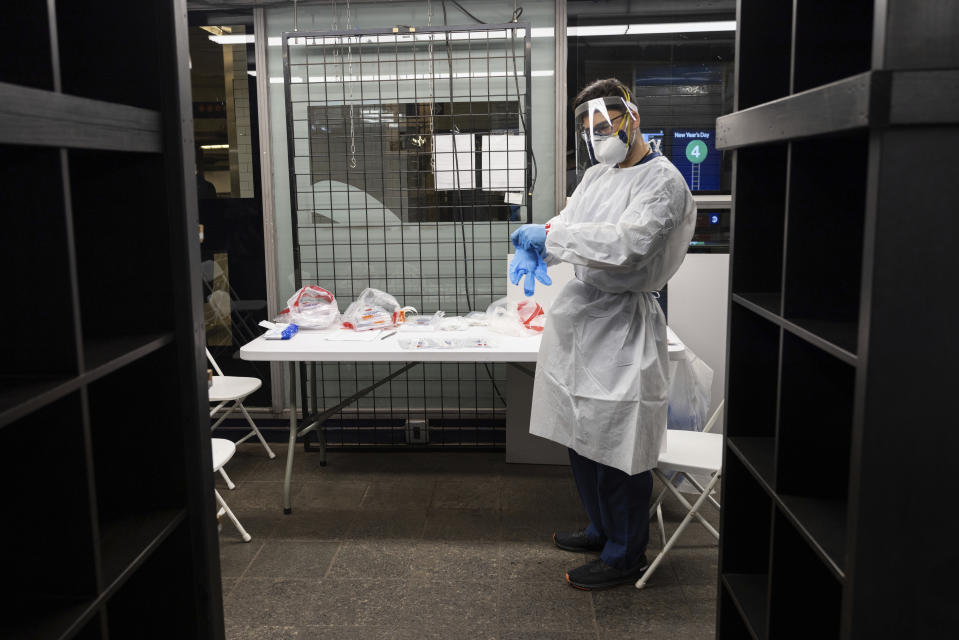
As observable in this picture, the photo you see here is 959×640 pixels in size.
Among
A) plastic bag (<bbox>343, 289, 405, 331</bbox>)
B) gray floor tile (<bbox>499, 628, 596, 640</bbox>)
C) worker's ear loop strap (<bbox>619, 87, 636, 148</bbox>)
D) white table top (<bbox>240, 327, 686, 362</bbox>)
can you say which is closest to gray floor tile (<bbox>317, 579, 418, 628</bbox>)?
gray floor tile (<bbox>499, 628, 596, 640</bbox>)

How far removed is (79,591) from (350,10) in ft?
10.6

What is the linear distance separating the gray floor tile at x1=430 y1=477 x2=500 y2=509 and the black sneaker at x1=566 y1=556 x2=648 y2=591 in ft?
2.29

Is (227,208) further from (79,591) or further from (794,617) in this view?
(794,617)

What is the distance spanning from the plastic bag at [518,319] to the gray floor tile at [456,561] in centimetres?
90

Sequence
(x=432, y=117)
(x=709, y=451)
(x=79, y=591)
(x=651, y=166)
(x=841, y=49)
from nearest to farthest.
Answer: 1. (x=79, y=591)
2. (x=841, y=49)
3. (x=651, y=166)
4. (x=709, y=451)
5. (x=432, y=117)

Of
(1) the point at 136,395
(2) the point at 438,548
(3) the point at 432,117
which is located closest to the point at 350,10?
(3) the point at 432,117

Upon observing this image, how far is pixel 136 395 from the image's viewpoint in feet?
5.08

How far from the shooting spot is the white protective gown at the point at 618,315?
93.8 inches

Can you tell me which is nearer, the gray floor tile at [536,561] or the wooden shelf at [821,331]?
the wooden shelf at [821,331]

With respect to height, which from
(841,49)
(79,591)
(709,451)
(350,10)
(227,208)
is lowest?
(709,451)

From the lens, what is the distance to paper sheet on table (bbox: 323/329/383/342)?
3271 mm

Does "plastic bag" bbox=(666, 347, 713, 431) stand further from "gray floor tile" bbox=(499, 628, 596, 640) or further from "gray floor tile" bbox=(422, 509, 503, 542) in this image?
"gray floor tile" bbox=(499, 628, 596, 640)

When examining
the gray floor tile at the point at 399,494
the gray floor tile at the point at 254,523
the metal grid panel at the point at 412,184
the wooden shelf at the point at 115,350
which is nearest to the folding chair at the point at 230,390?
the gray floor tile at the point at 254,523

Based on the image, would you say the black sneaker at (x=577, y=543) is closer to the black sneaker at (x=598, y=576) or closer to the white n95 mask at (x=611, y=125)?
the black sneaker at (x=598, y=576)
